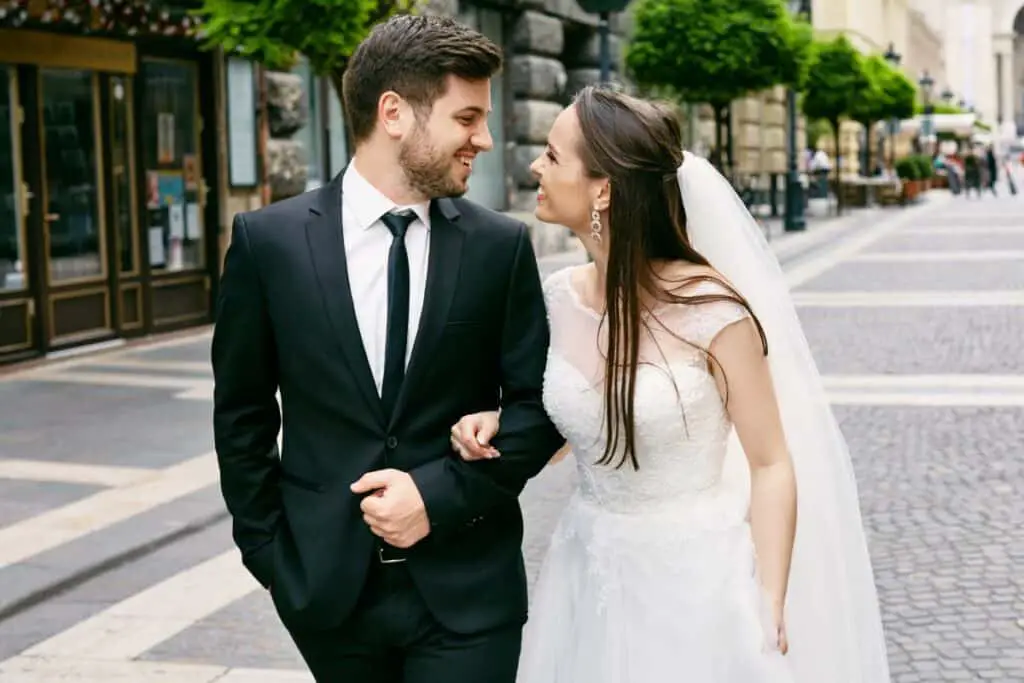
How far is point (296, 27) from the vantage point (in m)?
11.7

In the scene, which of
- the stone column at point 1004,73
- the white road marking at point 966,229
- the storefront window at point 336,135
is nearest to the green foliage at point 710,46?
the white road marking at point 966,229

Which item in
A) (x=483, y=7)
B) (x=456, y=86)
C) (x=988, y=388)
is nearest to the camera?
(x=456, y=86)

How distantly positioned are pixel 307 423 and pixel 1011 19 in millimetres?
147272

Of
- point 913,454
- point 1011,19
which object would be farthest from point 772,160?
point 1011,19

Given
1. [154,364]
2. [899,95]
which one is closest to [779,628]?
[154,364]

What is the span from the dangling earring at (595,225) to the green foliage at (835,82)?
1498 inches

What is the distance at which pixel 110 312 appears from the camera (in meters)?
15.0

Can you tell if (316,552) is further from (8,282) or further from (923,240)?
(923,240)

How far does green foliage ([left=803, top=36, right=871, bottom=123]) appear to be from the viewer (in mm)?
40344

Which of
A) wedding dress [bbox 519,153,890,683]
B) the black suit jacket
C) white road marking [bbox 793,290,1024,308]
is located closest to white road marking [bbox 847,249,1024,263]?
white road marking [bbox 793,290,1024,308]

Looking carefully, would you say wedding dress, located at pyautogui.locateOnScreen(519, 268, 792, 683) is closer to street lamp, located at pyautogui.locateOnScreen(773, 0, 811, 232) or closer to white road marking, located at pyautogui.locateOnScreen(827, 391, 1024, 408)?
white road marking, located at pyautogui.locateOnScreen(827, 391, 1024, 408)

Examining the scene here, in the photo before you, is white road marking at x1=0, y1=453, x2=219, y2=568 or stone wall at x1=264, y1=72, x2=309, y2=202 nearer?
white road marking at x1=0, y1=453, x2=219, y2=568

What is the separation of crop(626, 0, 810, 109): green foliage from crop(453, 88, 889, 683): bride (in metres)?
23.9

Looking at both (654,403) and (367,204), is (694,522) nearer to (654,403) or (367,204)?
(654,403)
